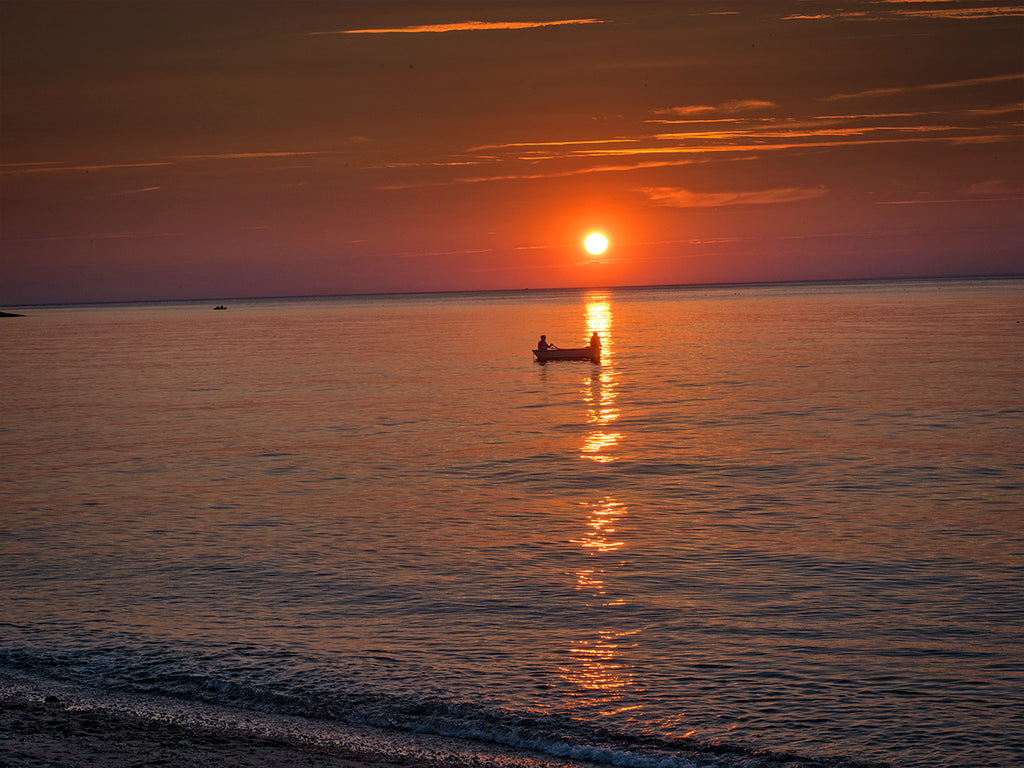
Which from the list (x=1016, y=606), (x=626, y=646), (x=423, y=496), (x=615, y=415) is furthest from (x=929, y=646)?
(x=615, y=415)

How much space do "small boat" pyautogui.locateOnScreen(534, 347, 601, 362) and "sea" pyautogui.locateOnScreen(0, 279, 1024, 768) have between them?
19.9 metres

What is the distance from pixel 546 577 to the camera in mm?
14961

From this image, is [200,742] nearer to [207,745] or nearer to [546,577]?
[207,745]

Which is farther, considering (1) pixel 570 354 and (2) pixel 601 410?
(1) pixel 570 354

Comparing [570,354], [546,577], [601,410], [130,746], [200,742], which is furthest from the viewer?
[570,354]

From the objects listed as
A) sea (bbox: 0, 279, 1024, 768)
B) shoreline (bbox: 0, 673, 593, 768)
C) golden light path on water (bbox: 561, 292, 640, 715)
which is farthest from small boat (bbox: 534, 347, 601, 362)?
shoreline (bbox: 0, 673, 593, 768)

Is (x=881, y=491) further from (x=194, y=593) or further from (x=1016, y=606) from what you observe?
(x=194, y=593)

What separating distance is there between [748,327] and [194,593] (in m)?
89.1

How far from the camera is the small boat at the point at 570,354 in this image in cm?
5625

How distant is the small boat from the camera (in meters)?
56.2

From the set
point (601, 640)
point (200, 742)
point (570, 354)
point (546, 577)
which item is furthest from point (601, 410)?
point (200, 742)

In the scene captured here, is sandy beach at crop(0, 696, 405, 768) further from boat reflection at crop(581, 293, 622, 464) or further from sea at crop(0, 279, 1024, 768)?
boat reflection at crop(581, 293, 622, 464)

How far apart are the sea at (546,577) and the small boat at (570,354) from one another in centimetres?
1989

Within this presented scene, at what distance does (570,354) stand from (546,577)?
137ft
